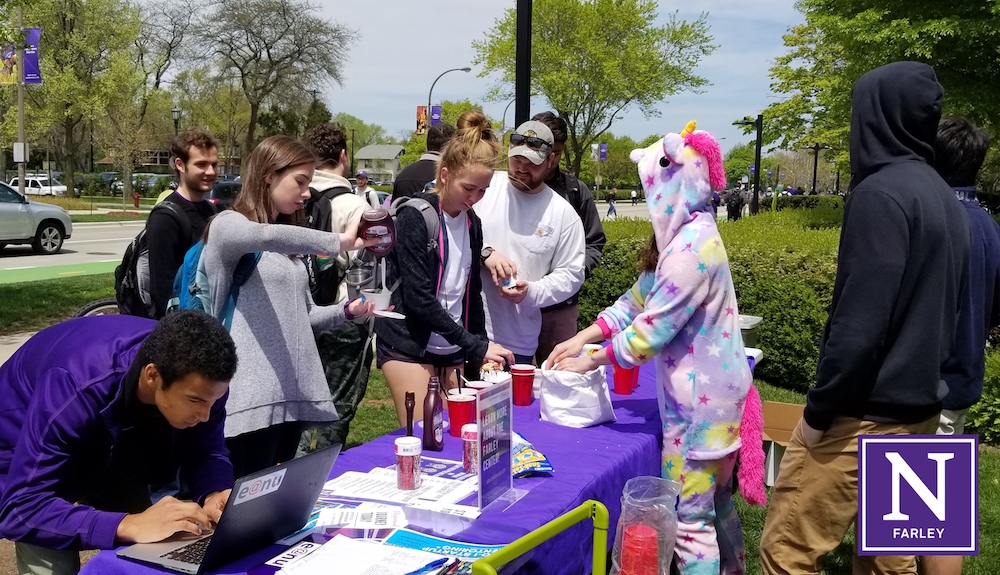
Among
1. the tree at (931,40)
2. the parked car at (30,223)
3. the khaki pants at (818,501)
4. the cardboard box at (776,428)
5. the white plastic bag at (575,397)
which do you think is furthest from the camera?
the parked car at (30,223)

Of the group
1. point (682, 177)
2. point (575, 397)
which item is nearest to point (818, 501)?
point (575, 397)

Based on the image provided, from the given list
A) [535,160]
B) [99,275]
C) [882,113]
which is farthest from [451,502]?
[99,275]

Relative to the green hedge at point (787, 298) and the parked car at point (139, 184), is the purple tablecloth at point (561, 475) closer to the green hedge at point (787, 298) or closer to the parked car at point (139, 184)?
the green hedge at point (787, 298)

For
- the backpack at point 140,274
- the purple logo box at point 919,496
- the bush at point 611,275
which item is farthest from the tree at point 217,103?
the purple logo box at point 919,496

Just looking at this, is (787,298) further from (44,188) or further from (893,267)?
(44,188)

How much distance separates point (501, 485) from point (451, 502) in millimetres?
183

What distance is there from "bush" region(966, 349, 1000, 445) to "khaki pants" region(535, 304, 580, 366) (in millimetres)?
3231

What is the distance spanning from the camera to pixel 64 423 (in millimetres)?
1942

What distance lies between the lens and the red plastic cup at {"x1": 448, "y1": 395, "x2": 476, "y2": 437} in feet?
9.18

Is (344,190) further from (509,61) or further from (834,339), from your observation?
(509,61)

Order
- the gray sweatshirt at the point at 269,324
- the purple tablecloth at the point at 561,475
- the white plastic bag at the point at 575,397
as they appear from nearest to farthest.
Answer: the purple tablecloth at the point at 561,475
the gray sweatshirt at the point at 269,324
the white plastic bag at the point at 575,397

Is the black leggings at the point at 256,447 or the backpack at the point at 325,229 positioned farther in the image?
the backpack at the point at 325,229

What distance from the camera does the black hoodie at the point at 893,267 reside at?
2297 millimetres

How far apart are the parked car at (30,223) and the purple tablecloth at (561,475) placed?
16.3 m
